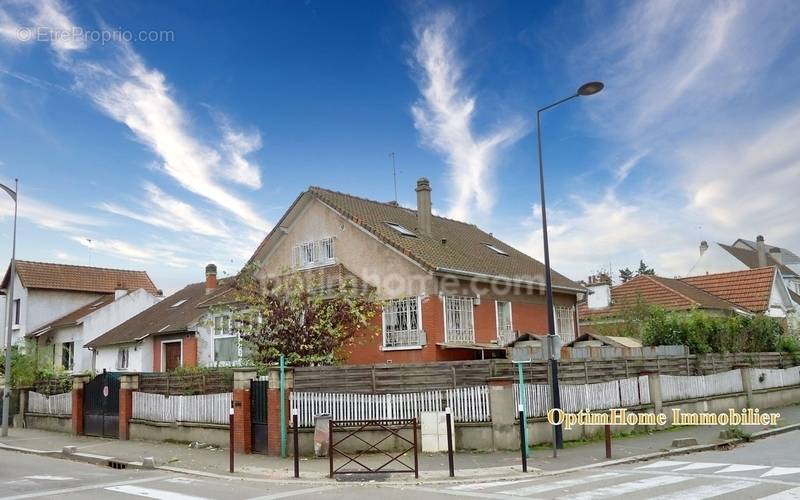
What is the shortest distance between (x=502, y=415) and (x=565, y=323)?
13.1 m

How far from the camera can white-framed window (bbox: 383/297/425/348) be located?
20.9 meters

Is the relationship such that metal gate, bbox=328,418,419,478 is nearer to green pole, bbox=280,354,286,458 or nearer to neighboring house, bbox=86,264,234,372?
green pole, bbox=280,354,286,458

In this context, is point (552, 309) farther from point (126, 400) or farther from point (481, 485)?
point (126, 400)

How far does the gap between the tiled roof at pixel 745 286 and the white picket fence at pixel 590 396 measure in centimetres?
2282

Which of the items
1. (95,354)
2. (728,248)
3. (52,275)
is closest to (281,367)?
(95,354)

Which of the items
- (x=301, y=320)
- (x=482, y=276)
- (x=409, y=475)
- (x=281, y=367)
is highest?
(x=482, y=276)

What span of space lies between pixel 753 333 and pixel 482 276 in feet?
40.1

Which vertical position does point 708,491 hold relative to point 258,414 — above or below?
below

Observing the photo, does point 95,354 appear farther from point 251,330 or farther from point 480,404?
point 480,404

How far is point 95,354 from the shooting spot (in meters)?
33.3

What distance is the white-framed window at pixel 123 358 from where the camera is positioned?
103 feet

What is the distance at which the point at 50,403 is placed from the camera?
2342 cm

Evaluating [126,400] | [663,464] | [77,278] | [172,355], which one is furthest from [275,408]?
[77,278]

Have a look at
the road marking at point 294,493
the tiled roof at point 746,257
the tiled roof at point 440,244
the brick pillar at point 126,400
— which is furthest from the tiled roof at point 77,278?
the tiled roof at point 746,257
